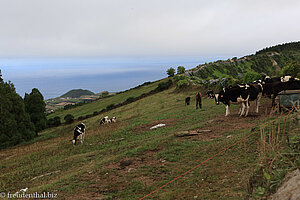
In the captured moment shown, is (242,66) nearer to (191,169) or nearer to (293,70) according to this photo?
(293,70)

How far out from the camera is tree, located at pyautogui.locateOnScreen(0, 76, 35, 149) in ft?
91.6

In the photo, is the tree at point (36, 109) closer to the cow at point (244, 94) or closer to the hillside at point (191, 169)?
the hillside at point (191, 169)

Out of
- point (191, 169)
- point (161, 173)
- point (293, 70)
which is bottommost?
point (161, 173)

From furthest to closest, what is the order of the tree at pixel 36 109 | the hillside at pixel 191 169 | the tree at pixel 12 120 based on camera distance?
the tree at pixel 36 109 → the tree at pixel 12 120 → the hillside at pixel 191 169

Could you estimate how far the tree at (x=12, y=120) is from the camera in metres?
27.9

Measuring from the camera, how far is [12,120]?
28.6 metres

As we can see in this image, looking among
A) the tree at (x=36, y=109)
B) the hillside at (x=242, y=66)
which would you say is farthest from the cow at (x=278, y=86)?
the tree at (x=36, y=109)

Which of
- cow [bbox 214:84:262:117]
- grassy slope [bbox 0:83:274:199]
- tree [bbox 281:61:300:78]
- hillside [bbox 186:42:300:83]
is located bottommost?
grassy slope [bbox 0:83:274:199]

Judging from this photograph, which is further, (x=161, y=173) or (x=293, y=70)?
(x=293, y=70)

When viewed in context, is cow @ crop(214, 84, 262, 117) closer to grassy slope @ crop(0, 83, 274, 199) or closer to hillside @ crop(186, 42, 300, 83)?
grassy slope @ crop(0, 83, 274, 199)

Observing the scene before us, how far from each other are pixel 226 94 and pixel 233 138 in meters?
6.31

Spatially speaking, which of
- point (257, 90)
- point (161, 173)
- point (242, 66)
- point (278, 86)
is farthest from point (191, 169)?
point (242, 66)

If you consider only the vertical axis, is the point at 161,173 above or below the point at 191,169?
below

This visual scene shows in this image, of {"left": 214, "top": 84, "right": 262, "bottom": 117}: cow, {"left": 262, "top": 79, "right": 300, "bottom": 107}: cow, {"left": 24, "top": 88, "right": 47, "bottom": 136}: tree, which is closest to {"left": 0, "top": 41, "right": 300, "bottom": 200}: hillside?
{"left": 214, "top": 84, "right": 262, "bottom": 117}: cow
